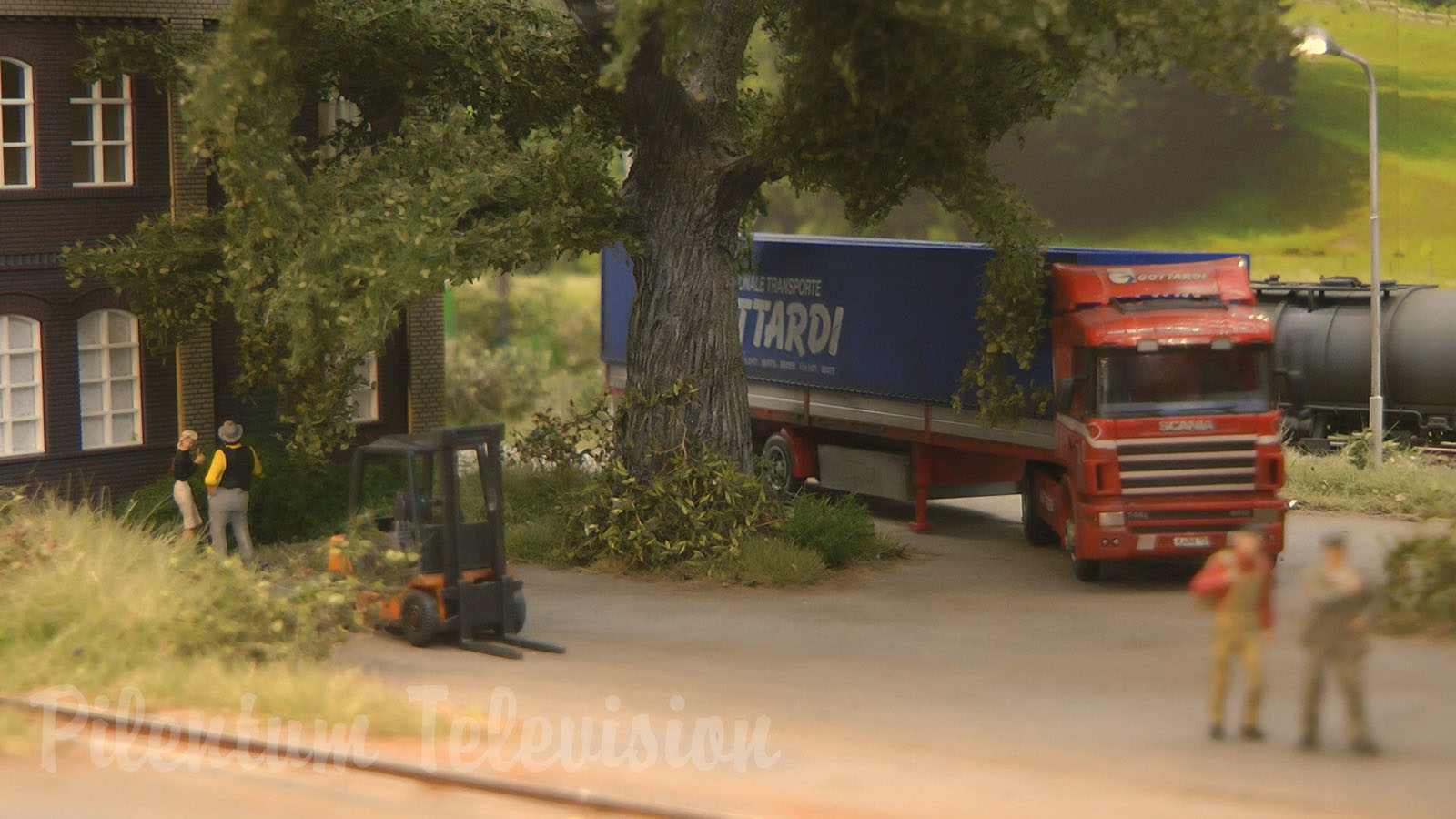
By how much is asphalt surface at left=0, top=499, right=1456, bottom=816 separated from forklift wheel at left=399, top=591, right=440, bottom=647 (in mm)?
164

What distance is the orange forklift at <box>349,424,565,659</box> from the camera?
15195mm

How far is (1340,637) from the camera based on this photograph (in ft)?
36.0

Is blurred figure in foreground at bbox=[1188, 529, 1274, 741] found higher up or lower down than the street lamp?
lower down

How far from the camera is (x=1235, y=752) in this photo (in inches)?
439

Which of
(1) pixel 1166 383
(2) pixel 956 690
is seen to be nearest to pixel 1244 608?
(2) pixel 956 690

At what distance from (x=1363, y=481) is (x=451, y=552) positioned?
1511 cm

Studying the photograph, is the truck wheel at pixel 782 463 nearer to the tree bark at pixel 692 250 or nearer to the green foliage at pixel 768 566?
the tree bark at pixel 692 250

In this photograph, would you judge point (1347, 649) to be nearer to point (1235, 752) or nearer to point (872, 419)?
point (1235, 752)

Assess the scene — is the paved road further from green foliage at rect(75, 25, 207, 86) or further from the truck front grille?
green foliage at rect(75, 25, 207, 86)

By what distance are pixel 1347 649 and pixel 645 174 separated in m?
11.4

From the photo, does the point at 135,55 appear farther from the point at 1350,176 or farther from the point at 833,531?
the point at 1350,176

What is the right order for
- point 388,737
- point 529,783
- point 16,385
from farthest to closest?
point 16,385 → point 388,737 → point 529,783

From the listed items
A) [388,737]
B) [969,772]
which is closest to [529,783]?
[388,737]

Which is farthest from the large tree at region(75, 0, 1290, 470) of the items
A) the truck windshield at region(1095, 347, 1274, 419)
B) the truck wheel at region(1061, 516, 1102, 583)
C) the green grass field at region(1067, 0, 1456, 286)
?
the green grass field at region(1067, 0, 1456, 286)
